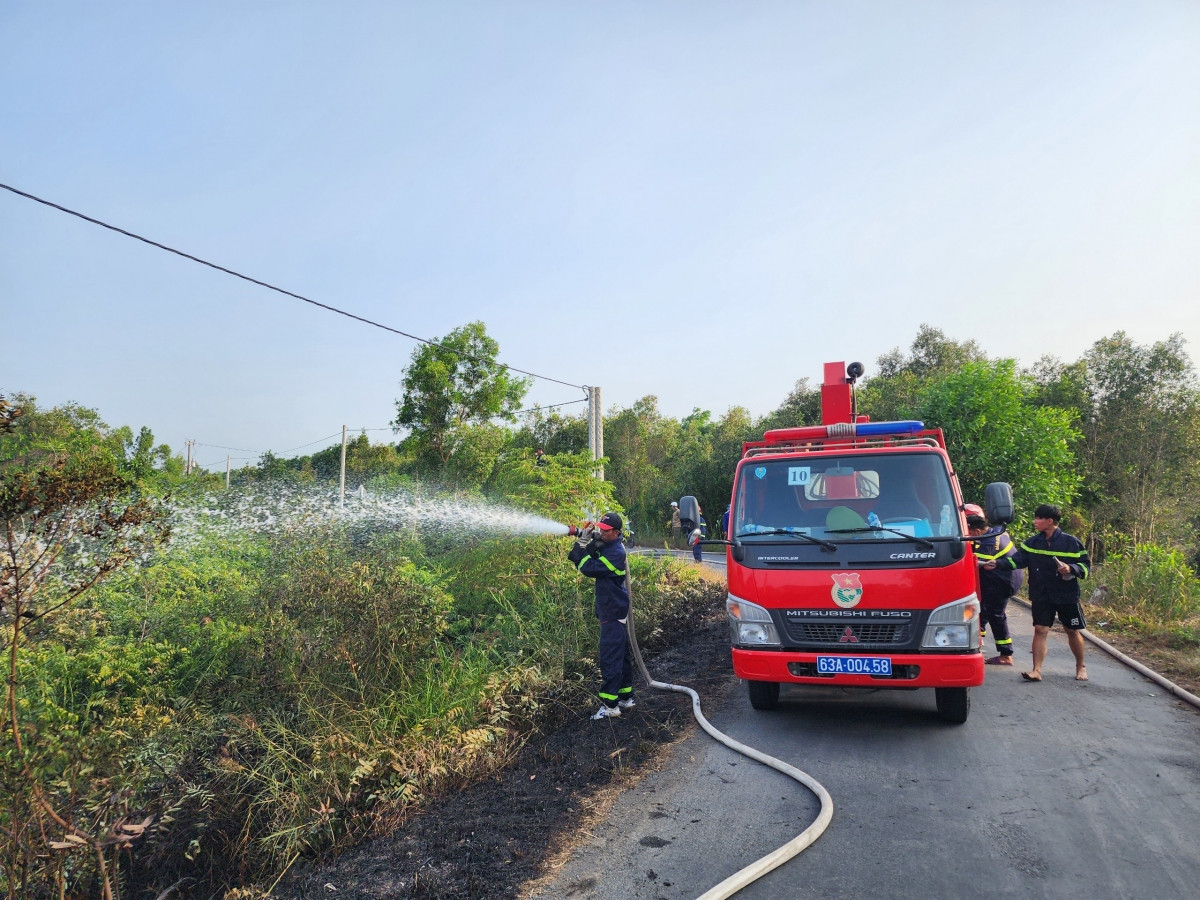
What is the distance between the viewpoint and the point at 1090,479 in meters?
21.1

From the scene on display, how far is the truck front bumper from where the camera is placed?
206 inches

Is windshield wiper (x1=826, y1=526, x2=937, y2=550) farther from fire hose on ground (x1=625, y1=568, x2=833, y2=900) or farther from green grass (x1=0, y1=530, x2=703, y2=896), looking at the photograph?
green grass (x1=0, y1=530, x2=703, y2=896)

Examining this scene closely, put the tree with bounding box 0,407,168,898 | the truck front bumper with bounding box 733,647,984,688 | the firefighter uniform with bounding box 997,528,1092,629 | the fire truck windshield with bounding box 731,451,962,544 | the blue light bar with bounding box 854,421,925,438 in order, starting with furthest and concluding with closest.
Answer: the firefighter uniform with bounding box 997,528,1092,629
the blue light bar with bounding box 854,421,925,438
the fire truck windshield with bounding box 731,451,962,544
the truck front bumper with bounding box 733,647,984,688
the tree with bounding box 0,407,168,898

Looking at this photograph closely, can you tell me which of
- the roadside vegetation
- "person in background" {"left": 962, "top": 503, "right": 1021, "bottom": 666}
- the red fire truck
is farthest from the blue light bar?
the roadside vegetation

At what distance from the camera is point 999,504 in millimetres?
5367

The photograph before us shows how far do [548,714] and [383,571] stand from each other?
1.87 meters

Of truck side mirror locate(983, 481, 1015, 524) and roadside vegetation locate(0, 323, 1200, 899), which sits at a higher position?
truck side mirror locate(983, 481, 1015, 524)

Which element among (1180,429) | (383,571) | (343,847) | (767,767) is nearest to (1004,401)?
(1180,429)

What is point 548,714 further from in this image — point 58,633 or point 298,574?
point 58,633

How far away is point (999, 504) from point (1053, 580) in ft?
7.71

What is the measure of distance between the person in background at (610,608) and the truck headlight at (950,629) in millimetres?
2454

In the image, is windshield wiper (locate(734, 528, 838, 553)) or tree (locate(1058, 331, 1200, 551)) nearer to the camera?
windshield wiper (locate(734, 528, 838, 553))

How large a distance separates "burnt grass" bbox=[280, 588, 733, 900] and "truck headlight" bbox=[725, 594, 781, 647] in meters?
0.92

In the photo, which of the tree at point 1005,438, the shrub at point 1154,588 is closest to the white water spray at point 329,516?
the shrub at point 1154,588
